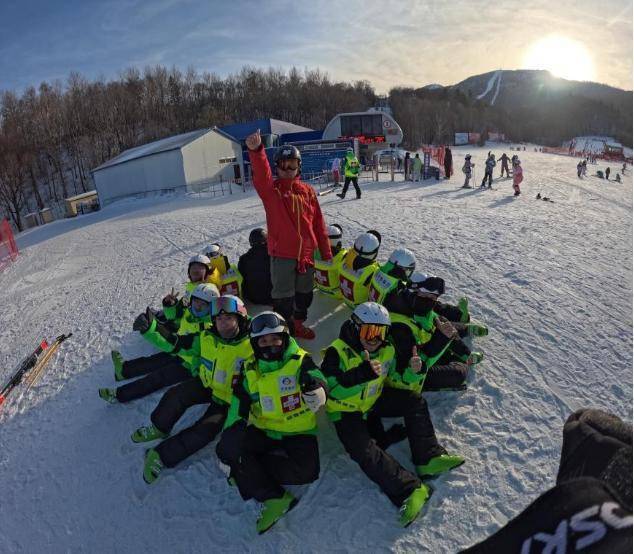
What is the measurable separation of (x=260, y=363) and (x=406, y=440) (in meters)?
1.43

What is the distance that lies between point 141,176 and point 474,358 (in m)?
26.6

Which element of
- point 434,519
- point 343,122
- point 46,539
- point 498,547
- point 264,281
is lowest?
point 46,539

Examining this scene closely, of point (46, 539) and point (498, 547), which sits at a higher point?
point (498, 547)

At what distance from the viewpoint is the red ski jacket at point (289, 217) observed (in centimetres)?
397

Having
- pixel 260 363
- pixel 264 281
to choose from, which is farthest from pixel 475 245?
pixel 260 363

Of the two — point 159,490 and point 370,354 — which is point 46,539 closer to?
point 159,490

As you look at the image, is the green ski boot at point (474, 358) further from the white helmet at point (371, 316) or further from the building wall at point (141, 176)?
the building wall at point (141, 176)

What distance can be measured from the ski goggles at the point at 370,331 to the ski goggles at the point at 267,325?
63 centimetres

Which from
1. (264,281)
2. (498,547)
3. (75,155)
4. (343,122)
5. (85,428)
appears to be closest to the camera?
(498,547)

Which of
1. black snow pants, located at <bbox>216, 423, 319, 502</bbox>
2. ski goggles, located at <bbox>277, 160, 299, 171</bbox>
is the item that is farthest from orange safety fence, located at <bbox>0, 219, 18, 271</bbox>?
black snow pants, located at <bbox>216, 423, 319, 502</bbox>

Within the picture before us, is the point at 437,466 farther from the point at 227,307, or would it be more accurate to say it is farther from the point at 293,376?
the point at 227,307

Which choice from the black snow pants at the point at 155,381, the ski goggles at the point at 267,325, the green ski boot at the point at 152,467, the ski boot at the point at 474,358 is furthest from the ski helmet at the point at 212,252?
the ski boot at the point at 474,358

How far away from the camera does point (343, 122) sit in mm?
32625

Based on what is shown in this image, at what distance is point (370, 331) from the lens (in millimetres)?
3400
